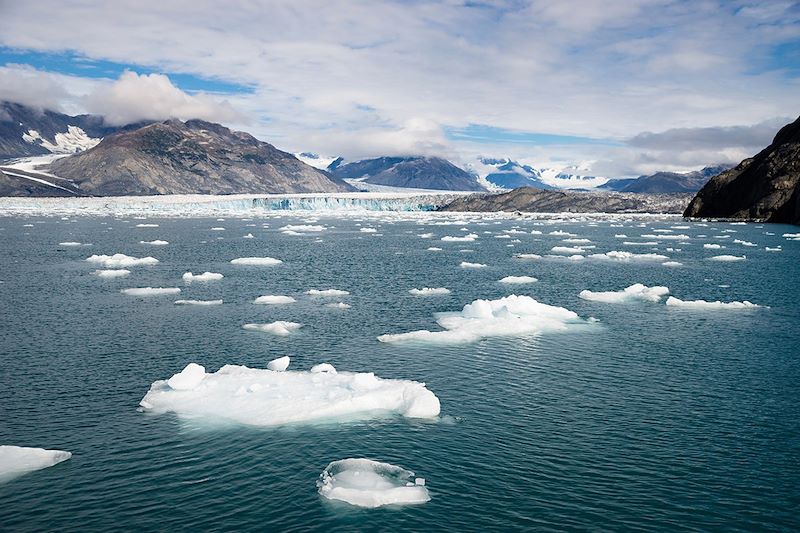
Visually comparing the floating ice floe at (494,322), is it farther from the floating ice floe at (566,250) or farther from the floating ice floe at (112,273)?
the floating ice floe at (566,250)

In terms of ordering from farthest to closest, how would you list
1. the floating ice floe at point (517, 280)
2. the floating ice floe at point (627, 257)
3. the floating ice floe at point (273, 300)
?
1. the floating ice floe at point (627, 257)
2. the floating ice floe at point (517, 280)
3. the floating ice floe at point (273, 300)

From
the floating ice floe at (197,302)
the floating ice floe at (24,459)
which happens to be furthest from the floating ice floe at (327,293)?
the floating ice floe at (24,459)

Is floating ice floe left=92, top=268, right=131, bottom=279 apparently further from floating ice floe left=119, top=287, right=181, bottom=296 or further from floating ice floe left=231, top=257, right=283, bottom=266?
floating ice floe left=231, top=257, right=283, bottom=266

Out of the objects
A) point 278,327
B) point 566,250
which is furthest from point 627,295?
point 566,250

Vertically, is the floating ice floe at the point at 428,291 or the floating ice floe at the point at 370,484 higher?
the floating ice floe at the point at 428,291

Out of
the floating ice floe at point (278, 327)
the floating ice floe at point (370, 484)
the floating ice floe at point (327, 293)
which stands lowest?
the floating ice floe at point (370, 484)

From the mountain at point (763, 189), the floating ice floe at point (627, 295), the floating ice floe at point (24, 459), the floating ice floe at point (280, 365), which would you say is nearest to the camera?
the floating ice floe at point (24, 459)

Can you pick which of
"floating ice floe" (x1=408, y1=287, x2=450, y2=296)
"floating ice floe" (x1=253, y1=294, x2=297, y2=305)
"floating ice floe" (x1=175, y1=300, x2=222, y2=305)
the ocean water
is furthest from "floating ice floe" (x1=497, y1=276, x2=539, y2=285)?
"floating ice floe" (x1=175, y1=300, x2=222, y2=305)
